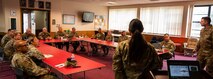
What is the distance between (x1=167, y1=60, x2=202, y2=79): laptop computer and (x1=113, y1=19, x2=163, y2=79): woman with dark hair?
0.91 ft

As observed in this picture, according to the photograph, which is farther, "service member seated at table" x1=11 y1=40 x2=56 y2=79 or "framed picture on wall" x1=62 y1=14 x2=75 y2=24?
"framed picture on wall" x1=62 y1=14 x2=75 y2=24

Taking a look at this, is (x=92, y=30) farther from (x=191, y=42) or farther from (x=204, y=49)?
(x=204, y=49)

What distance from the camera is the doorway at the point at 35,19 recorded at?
23.5 ft

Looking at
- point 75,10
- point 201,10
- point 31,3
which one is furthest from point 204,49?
point 75,10

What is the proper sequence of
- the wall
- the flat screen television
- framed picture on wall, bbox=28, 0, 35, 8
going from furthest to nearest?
1. the flat screen television
2. the wall
3. framed picture on wall, bbox=28, 0, 35, 8

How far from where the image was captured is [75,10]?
28.3 ft

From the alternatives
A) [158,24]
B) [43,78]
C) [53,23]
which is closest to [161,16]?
[158,24]

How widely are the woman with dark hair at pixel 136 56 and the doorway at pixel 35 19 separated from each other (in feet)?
21.9

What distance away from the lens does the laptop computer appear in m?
1.18

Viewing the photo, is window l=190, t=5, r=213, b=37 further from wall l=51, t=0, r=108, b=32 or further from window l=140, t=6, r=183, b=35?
wall l=51, t=0, r=108, b=32

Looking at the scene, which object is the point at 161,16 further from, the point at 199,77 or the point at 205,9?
the point at 199,77

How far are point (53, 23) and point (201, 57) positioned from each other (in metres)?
6.68

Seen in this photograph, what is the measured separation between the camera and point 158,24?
787 centimetres

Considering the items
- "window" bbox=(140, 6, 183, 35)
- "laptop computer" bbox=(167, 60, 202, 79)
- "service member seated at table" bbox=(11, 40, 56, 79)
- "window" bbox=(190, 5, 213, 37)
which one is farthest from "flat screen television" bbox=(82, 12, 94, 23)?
"laptop computer" bbox=(167, 60, 202, 79)
